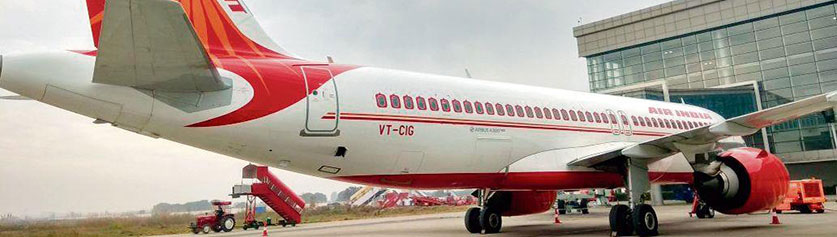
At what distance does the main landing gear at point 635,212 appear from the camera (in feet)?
29.5

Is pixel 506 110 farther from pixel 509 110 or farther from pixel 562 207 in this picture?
pixel 562 207

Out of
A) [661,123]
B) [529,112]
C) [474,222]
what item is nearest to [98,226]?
[474,222]

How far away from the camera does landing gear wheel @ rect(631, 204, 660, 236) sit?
8.94 metres

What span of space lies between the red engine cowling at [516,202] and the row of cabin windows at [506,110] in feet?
7.70

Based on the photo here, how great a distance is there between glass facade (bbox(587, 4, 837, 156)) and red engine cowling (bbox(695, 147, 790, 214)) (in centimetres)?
2628

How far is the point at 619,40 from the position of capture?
42.1 m

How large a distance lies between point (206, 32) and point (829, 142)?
124ft

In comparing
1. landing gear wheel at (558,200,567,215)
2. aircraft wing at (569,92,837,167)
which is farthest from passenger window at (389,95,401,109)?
landing gear wheel at (558,200,567,215)

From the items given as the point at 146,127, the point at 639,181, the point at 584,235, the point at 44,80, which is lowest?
the point at 584,235

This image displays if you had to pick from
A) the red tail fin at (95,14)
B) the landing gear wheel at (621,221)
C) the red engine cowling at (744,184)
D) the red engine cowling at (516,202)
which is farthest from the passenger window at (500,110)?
the red tail fin at (95,14)

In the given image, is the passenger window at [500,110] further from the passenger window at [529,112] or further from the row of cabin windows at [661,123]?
the row of cabin windows at [661,123]

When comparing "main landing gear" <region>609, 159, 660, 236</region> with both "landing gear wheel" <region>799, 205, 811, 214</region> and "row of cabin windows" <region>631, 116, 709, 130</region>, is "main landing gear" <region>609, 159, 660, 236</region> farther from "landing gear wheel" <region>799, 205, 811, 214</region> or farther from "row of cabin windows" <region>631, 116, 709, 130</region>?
"landing gear wheel" <region>799, 205, 811, 214</region>

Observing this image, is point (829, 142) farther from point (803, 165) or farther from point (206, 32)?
point (206, 32)

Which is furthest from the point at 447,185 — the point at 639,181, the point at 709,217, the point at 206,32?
the point at 709,217
